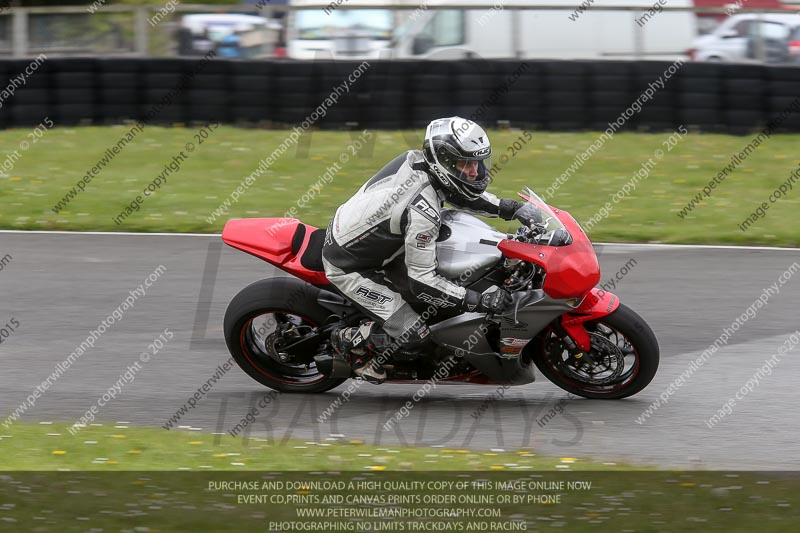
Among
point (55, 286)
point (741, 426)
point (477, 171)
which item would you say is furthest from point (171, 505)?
point (55, 286)

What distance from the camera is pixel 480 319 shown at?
23.3 ft

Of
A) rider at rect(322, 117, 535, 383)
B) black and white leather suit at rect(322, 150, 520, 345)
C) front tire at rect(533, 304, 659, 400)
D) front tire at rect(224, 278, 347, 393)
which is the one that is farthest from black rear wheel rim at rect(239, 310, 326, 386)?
front tire at rect(533, 304, 659, 400)

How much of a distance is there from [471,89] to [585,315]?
899cm

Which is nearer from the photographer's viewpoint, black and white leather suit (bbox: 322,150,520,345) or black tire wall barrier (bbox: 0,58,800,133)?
black and white leather suit (bbox: 322,150,520,345)

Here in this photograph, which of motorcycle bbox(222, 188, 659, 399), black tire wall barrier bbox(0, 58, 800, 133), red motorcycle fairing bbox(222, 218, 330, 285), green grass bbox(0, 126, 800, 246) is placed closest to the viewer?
motorcycle bbox(222, 188, 659, 399)

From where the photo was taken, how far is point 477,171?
A: 22.5 feet

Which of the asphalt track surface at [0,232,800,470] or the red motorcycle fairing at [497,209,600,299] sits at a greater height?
the red motorcycle fairing at [497,209,600,299]

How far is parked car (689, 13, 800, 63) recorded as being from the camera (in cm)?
1584

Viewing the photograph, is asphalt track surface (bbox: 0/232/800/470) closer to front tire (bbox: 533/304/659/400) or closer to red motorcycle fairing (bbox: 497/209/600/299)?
front tire (bbox: 533/304/659/400)

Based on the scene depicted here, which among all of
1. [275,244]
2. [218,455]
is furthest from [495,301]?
[218,455]

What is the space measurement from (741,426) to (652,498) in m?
1.77

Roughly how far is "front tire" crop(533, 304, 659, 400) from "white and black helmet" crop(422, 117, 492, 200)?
42.8 inches

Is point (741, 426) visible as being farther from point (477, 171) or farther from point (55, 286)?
point (55, 286)

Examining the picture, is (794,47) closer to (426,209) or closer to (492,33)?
(492,33)
